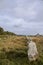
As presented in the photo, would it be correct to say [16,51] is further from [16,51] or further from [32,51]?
[32,51]

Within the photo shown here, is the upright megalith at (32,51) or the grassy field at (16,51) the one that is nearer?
the grassy field at (16,51)

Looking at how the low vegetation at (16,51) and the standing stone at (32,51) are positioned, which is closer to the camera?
the low vegetation at (16,51)

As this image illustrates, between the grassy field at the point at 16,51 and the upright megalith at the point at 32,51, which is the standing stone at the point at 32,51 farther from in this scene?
the grassy field at the point at 16,51

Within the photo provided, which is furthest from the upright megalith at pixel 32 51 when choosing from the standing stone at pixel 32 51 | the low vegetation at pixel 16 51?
the low vegetation at pixel 16 51

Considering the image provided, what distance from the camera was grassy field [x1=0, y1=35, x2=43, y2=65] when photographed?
2439 cm

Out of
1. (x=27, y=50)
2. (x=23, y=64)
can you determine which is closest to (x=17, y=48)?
(x=27, y=50)

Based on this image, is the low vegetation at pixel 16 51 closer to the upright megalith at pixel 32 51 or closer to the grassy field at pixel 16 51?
the grassy field at pixel 16 51

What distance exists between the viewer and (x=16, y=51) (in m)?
25.7

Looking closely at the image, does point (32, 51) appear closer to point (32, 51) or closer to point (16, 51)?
point (32, 51)

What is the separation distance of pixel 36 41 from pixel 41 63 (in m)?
4.90

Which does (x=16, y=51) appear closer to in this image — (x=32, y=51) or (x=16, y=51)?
(x=16, y=51)

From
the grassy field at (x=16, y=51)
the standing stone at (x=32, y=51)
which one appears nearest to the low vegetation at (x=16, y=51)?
the grassy field at (x=16, y=51)

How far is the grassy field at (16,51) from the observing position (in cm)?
2439

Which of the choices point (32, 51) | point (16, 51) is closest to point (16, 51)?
point (16, 51)
